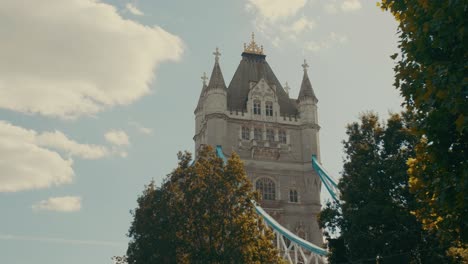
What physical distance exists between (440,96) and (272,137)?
52.0 meters

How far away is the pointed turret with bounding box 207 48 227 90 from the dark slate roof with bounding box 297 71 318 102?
33.3 feet

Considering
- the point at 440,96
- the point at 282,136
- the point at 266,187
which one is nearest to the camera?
the point at 440,96

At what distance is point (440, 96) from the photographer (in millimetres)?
11523

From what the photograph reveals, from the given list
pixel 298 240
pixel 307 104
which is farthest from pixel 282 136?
pixel 298 240

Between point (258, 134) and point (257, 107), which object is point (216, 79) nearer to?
point (257, 107)

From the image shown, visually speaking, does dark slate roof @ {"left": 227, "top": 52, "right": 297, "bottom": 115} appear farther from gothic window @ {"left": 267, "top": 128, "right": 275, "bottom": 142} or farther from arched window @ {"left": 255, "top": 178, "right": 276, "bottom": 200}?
arched window @ {"left": 255, "top": 178, "right": 276, "bottom": 200}

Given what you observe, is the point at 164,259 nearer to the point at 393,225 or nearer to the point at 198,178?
the point at 198,178

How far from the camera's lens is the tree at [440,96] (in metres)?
11.5

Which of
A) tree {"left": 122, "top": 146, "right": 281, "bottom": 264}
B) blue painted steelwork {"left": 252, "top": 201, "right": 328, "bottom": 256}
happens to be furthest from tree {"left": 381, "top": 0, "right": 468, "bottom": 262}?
blue painted steelwork {"left": 252, "top": 201, "right": 328, "bottom": 256}

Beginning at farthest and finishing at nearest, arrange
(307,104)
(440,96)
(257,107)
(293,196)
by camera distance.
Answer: (307,104) < (257,107) < (293,196) < (440,96)

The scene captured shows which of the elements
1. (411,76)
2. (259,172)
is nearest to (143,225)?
(411,76)

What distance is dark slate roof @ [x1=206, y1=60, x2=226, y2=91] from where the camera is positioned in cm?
6475

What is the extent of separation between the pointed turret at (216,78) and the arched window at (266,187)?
12767 mm

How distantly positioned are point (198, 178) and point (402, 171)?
9.94 meters
